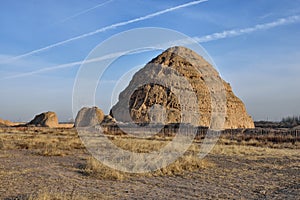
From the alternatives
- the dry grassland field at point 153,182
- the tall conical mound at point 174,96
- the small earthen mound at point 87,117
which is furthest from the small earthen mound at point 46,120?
the dry grassland field at point 153,182

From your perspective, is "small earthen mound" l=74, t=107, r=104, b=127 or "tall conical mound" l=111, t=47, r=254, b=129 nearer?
"small earthen mound" l=74, t=107, r=104, b=127

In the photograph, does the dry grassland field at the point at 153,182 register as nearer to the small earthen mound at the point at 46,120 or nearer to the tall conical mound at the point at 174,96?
the tall conical mound at the point at 174,96

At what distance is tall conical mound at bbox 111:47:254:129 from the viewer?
3413 inches

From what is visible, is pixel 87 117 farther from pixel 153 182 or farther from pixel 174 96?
pixel 153 182

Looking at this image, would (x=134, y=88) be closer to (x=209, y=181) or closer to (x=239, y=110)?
(x=239, y=110)

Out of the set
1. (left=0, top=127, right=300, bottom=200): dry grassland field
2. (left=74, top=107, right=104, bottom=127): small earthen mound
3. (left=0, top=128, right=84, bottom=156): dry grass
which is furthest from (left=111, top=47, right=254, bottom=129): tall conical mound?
(left=0, top=127, right=300, bottom=200): dry grassland field

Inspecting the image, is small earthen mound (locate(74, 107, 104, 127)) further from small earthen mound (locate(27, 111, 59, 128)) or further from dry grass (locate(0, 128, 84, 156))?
dry grass (locate(0, 128, 84, 156))

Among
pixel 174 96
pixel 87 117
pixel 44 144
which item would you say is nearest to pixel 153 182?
pixel 44 144

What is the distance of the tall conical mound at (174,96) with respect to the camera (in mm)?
86688

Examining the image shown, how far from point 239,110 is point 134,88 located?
31.6 metres

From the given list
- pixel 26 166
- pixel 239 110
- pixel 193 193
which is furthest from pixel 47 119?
pixel 193 193

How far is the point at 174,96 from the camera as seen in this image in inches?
3629

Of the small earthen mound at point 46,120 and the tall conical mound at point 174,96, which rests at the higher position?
the tall conical mound at point 174,96

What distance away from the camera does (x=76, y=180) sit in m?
10.6
